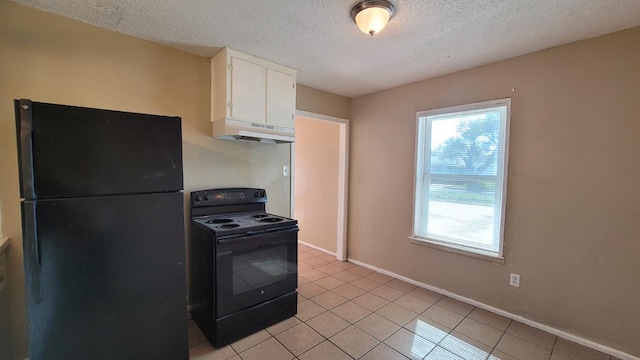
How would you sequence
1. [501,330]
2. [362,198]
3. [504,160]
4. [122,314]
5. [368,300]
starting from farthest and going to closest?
[362,198] < [368,300] < [504,160] < [501,330] < [122,314]

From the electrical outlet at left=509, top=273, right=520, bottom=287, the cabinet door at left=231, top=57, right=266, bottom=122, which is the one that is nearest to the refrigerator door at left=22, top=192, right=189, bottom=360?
the cabinet door at left=231, top=57, right=266, bottom=122

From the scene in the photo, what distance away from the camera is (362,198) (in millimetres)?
3756

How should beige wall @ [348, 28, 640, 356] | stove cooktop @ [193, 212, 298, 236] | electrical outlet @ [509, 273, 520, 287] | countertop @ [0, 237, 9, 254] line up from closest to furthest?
countertop @ [0, 237, 9, 254] → beige wall @ [348, 28, 640, 356] → stove cooktop @ [193, 212, 298, 236] → electrical outlet @ [509, 273, 520, 287]

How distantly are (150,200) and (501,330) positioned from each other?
9.60 ft

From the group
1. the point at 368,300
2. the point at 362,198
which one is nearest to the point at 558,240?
the point at 368,300

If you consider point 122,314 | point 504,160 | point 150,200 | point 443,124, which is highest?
point 443,124

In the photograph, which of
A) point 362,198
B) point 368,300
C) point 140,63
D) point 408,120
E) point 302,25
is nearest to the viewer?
point 302,25

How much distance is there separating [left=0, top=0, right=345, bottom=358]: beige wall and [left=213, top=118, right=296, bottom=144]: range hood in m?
0.20

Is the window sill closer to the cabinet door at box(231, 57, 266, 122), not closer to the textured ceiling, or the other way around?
the textured ceiling

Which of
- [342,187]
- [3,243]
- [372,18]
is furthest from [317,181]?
[3,243]

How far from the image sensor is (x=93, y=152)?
1421mm

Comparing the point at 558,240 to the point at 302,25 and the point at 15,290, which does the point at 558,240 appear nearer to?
the point at 302,25

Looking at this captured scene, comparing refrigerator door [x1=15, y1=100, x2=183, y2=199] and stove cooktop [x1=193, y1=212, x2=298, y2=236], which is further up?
refrigerator door [x1=15, y1=100, x2=183, y2=199]

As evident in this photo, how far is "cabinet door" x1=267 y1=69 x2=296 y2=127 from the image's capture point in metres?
2.55
